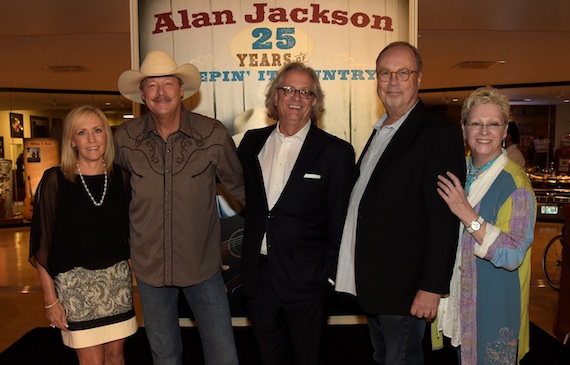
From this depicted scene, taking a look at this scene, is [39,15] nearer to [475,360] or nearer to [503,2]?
[503,2]

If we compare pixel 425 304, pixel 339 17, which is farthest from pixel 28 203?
pixel 425 304

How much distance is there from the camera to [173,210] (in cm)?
253

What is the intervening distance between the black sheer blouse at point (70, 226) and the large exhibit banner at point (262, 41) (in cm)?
148

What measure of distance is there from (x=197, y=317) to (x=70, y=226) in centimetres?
81

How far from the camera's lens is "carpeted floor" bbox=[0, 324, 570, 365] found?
3771 millimetres

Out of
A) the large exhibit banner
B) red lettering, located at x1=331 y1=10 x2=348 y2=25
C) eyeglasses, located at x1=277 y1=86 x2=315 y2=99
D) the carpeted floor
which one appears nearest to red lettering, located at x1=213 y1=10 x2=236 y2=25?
the large exhibit banner

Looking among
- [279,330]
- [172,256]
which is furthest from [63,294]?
[279,330]

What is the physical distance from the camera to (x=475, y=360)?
2.23 m

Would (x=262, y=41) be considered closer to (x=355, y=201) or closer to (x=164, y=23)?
(x=164, y=23)

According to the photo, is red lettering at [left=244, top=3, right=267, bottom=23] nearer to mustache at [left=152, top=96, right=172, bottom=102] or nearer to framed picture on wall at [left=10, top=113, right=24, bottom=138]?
mustache at [left=152, top=96, right=172, bottom=102]

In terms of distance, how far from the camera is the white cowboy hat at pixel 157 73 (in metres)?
2.63

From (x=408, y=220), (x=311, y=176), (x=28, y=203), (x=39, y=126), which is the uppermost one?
(x=39, y=126)

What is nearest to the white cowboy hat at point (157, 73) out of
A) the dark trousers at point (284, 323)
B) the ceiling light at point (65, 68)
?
the dark trousers at point (284, 323)

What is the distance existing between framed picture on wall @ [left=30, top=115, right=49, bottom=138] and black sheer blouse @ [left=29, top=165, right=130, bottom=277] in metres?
12.7
